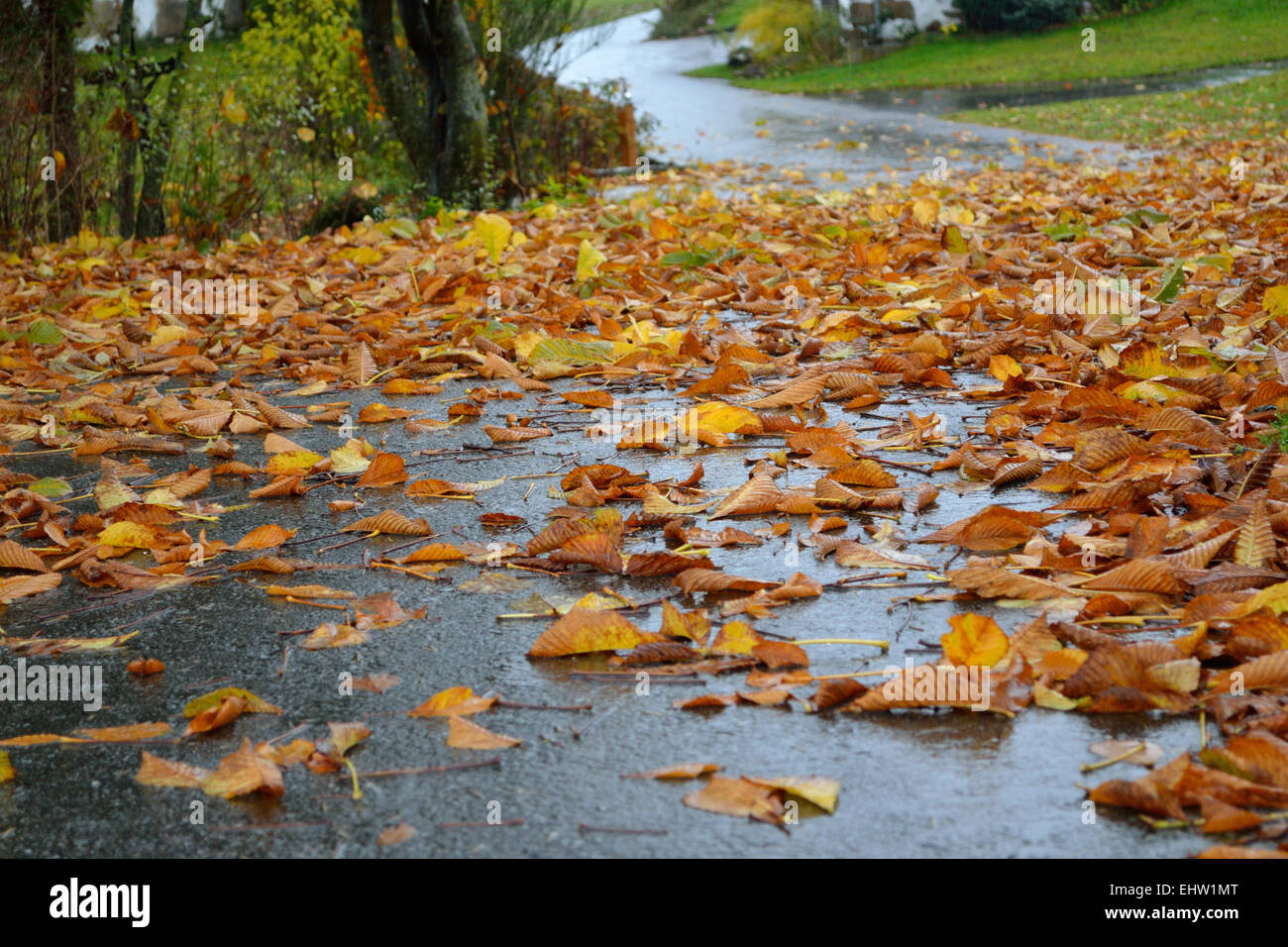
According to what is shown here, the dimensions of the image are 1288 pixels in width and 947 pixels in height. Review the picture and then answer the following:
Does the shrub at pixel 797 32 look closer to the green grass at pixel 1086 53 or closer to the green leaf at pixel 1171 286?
the green grass at pixel 1086 53

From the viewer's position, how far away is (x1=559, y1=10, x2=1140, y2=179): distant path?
1155 centimetres

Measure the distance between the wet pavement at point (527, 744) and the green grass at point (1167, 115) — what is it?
11096 mm

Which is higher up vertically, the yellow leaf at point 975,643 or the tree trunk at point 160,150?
the tree trunk at point 160,150

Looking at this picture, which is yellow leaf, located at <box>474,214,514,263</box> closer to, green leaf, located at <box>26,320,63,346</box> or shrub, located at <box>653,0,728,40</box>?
green leaf, located at <box>26,320,63,346</box>

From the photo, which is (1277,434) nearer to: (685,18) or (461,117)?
(461,117)

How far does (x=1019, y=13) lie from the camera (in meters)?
24.4

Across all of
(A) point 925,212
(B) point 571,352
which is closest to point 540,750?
(B) point 571,352

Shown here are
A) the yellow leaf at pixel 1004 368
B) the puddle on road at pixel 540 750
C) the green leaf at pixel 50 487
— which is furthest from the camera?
the yellow leaf at pixel 1004 368

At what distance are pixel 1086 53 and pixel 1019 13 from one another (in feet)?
11.5

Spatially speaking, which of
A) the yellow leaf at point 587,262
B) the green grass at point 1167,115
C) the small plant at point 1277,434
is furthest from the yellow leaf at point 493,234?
the green grass at point 1167,115

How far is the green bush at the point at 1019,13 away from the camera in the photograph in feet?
79.9

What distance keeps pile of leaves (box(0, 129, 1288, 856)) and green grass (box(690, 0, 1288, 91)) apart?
14.7 meters

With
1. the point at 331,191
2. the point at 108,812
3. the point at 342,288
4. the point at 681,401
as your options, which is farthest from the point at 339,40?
the point at 108,812

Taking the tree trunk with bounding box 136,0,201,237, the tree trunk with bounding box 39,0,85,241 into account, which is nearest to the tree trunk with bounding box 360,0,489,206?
the tree trunk with bounding box 136,0,201,237
